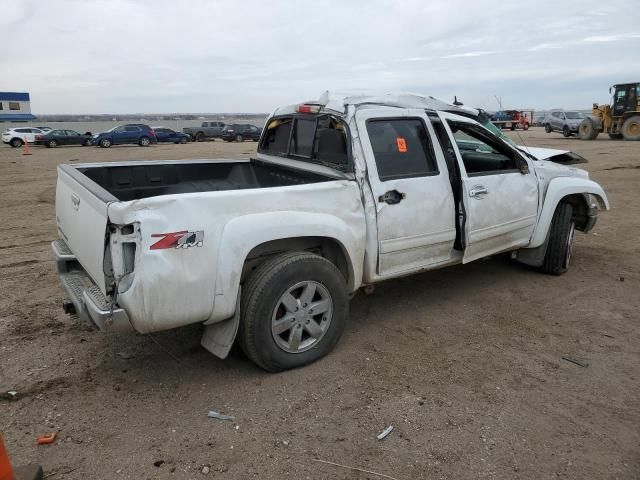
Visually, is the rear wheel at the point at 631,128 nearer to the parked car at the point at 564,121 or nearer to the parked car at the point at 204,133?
the parked car at the point at 564,121

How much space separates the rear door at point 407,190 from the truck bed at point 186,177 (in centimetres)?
49

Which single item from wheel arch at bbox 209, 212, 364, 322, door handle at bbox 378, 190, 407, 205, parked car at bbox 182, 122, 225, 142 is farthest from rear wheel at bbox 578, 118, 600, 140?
wheel arch at bbox 209, 212, 364, 322

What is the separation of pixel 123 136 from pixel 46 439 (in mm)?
31654

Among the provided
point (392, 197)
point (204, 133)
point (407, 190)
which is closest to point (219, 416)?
point (392, 197)

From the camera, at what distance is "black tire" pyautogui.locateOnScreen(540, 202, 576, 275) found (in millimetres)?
5555

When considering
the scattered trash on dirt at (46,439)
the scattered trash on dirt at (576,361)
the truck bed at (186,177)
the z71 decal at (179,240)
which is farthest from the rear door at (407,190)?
the scattered trash on dirt at (46,439)

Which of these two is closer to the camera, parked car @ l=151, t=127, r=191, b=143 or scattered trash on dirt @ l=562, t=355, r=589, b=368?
scattered trash on dirt @ l=562, t=355, r=589, b=368

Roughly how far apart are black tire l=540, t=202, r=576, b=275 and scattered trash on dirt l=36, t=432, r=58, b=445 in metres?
4.88

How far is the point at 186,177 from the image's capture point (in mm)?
5176

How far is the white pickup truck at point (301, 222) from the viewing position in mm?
3070

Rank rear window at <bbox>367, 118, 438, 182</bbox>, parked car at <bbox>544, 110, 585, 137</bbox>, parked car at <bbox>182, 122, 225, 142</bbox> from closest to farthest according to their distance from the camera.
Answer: rear window at <bbox>367, 118, 438, 182</bbox> → parked car at <bbox>544, 110, 585, 137</bbox> → parked car at <bbox>182, 122, 225, 142</bbox>

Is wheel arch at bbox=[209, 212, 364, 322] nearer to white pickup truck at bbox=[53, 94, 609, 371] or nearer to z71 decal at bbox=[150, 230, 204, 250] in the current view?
white pickup truck at bbox=[53, 94, 609, 371]

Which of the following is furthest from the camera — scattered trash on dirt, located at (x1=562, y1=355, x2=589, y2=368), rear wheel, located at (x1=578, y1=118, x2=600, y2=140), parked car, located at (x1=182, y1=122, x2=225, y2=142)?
parked car, located at (x1=182, y1=122, x2=225, y2=142)

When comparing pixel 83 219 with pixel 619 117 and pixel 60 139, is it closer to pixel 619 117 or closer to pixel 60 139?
pixel 619 117
